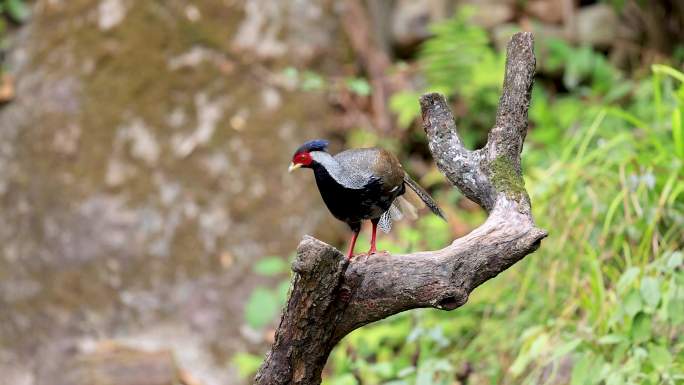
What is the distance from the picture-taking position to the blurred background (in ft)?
14.4

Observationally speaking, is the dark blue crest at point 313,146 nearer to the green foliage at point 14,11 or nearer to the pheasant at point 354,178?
the pheasant at point 354,178

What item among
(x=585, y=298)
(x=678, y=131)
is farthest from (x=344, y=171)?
(x=678, y=131)

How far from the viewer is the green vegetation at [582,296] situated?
3121 mm

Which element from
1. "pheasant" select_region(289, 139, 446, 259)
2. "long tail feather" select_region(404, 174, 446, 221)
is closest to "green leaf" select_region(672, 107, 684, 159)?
"long tail feather" select_region(404, 174, 446, 221)

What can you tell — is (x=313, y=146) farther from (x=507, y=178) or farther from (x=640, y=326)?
(x=640, y=326)

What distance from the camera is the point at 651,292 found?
295 cm

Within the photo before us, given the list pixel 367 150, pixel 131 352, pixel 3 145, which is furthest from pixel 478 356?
pixel 3 145

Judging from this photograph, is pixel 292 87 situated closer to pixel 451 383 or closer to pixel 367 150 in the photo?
pixel 451 383

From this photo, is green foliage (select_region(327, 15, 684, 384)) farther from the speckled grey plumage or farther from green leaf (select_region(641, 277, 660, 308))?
the speckled grey plumage

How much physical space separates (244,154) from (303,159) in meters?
3.87

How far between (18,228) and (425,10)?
11.0 ft

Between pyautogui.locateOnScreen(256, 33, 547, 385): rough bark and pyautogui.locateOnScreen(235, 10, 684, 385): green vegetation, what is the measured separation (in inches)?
32.6

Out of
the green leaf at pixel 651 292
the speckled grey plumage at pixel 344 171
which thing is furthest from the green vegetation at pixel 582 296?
the speckled grey plumage at pixel 344 171

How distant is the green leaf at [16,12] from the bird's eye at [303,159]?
5182 millimetres
